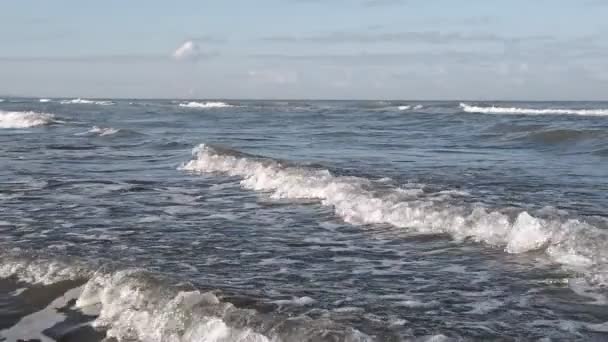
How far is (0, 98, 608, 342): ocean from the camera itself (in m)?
5.30

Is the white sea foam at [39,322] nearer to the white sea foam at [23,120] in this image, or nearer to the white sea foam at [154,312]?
the white sea foam at [154,312]

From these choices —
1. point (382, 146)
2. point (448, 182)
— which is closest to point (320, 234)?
point (448, 182)

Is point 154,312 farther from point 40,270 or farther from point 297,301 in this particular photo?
point 40,270

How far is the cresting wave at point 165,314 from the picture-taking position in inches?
192

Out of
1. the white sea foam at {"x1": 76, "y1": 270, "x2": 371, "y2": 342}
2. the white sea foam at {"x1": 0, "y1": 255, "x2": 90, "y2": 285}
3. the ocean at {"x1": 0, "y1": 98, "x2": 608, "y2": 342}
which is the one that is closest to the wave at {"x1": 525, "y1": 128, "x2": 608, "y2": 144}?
the ocean at {"x1": 0, "y1": 98, "x2": 608, "y2": 342}

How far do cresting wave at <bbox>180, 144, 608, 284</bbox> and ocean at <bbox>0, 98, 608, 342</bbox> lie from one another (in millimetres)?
26

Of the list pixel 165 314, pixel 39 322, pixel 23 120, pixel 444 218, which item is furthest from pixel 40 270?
pixel 23 120

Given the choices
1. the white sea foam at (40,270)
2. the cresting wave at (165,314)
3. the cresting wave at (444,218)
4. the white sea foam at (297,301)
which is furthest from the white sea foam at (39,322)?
the cresting wave at (444,218)

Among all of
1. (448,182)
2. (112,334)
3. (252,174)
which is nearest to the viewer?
(112,334)

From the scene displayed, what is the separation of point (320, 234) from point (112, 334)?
3.84 meters

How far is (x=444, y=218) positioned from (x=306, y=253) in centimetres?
227

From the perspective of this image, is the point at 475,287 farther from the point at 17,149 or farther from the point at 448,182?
the point at 17,149

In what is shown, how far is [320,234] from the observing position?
8.76m

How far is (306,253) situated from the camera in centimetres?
768
